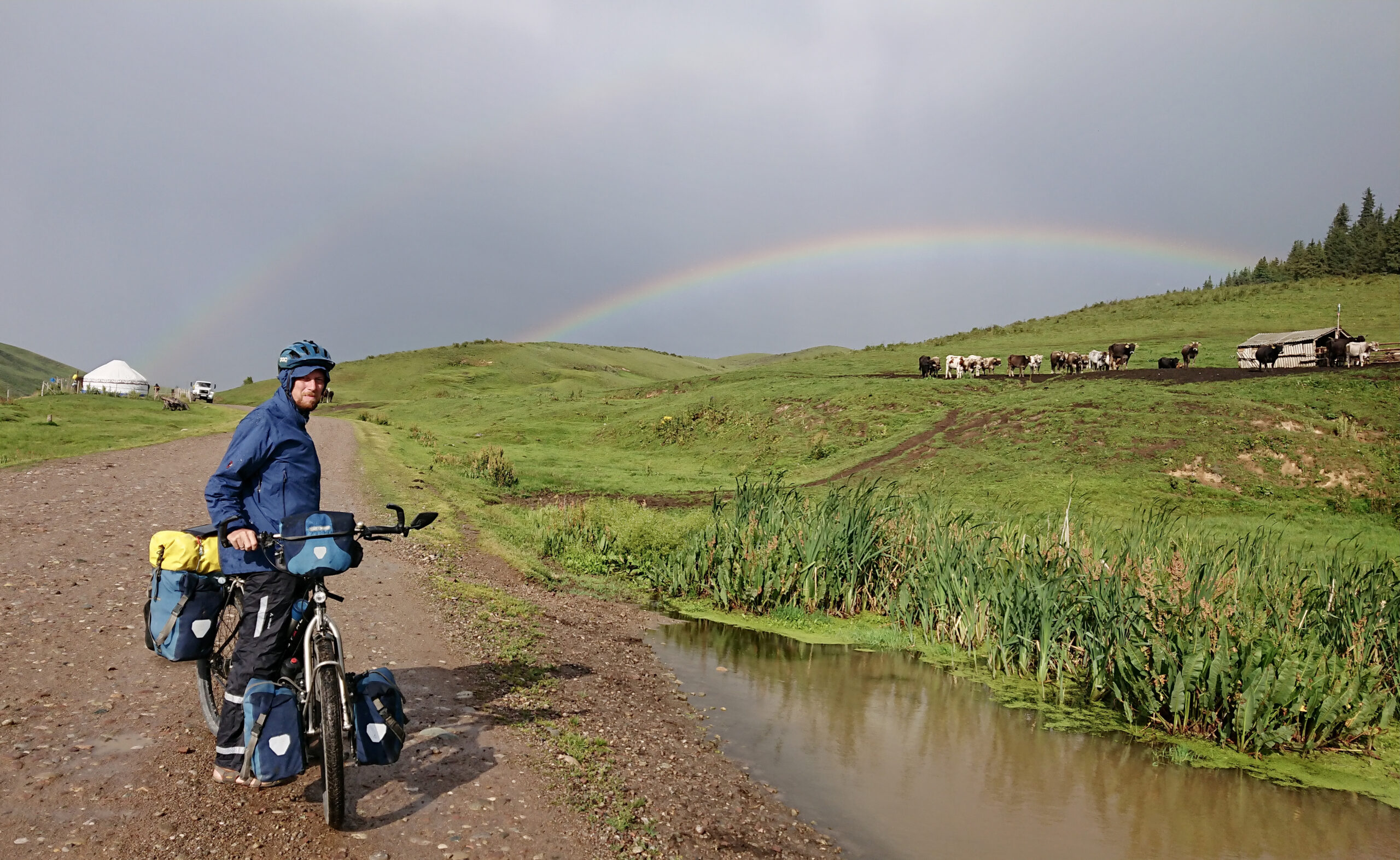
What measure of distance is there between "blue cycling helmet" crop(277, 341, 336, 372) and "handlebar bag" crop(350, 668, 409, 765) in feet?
6.00

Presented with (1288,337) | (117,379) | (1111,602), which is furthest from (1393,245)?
(117,379)

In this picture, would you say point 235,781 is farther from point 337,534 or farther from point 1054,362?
point 1054,362

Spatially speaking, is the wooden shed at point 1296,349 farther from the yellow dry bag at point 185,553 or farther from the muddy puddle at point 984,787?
the yellow dry bag at point 185,553

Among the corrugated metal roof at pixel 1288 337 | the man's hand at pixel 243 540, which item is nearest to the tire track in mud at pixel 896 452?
the man's hand at pixel 243 540

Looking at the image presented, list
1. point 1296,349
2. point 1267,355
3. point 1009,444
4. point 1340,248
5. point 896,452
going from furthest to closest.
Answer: point 1340,248
point 1296,349
point 1267,355
point 896,452
point 1009,444

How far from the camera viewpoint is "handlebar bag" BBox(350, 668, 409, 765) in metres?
4.68

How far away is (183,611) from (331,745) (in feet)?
4.67

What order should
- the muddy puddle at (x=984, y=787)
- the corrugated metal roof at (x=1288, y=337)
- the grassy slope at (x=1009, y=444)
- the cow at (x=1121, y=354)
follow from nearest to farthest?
the muddy puddle at (x=984, y=787) → the grassy slope at (x=1009, y=444) → the corrugated metal roof at (x=1288, y=337) → the cow at (x=1121, y=354)

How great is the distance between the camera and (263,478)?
4770mm

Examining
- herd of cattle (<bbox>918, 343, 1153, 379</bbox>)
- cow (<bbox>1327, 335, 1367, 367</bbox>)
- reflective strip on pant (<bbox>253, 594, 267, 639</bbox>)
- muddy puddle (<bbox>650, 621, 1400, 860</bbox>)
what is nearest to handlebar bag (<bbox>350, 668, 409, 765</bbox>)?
reflective strip on pant (<bbox>253, 594, 267, 639</bbox>)

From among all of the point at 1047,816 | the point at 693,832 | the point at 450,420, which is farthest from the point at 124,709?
the point at 450,420

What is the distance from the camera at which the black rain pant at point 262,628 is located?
4625mm

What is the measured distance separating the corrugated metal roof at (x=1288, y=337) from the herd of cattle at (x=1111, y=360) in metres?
0.35

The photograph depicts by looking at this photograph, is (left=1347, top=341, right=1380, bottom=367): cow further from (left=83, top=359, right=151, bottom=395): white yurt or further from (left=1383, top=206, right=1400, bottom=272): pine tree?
(left=83, top=359, right=151, bottom=395): white yurt
